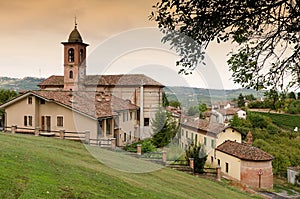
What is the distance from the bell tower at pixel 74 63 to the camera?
46.4 meters

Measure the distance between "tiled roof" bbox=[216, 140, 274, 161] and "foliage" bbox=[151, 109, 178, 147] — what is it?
5817 mm

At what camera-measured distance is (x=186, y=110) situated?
142ft

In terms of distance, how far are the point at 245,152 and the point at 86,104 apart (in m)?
15.7

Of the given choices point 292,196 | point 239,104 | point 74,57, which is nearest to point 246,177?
point 292,196

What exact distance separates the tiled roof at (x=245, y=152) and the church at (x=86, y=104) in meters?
10.7

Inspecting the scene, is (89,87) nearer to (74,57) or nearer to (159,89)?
(74,57)

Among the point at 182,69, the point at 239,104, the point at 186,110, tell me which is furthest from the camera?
the point at 239,104

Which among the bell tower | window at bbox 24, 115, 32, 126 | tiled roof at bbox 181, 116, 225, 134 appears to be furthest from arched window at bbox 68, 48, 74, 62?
window at bbox 24, 115, 32, 126

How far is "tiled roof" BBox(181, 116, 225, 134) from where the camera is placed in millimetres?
38781

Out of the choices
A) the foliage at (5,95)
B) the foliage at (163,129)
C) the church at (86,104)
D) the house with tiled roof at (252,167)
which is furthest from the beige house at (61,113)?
the foliage at (5,95)

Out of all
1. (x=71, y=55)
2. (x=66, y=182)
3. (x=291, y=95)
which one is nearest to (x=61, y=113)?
(x=71, y=55)

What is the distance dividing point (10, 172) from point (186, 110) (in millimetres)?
33730

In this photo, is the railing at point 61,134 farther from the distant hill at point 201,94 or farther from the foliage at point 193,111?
the foliage at point 193,111

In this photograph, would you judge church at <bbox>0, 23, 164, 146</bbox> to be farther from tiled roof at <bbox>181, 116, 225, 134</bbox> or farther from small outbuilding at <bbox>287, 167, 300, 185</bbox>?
→ small outbuilding at <bbox>287, 167, 300, 185</bbox>
